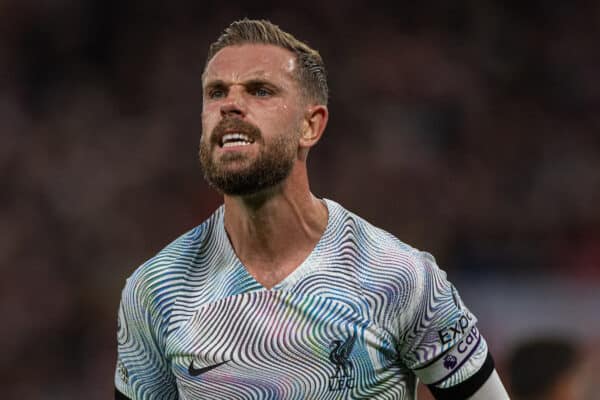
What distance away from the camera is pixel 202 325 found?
9.59ft

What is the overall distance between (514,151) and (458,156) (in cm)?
43

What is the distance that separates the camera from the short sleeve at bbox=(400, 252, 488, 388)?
2.99 meters

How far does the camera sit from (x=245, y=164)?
9.51 feet

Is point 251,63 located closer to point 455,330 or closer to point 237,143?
point 237,143

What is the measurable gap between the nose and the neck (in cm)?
25

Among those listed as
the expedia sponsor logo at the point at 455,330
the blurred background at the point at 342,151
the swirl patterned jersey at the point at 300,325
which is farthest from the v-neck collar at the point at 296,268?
the blurred background at the point at 342,151

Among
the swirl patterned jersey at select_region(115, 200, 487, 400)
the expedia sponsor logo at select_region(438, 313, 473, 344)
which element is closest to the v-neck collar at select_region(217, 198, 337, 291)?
the swirl patterned jersey at select_region(115, 200, 487, 400)

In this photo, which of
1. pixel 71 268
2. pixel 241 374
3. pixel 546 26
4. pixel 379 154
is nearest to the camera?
pixel 241 374

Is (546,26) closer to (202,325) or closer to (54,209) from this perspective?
(54,209)

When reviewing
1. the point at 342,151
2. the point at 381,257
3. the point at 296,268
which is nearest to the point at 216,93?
the point at 296,268

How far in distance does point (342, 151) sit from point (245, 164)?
5.05 metres

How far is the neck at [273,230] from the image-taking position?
3031 mm

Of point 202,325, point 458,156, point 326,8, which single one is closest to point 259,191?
point 202,325

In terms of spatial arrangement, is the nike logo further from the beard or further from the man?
the beard
